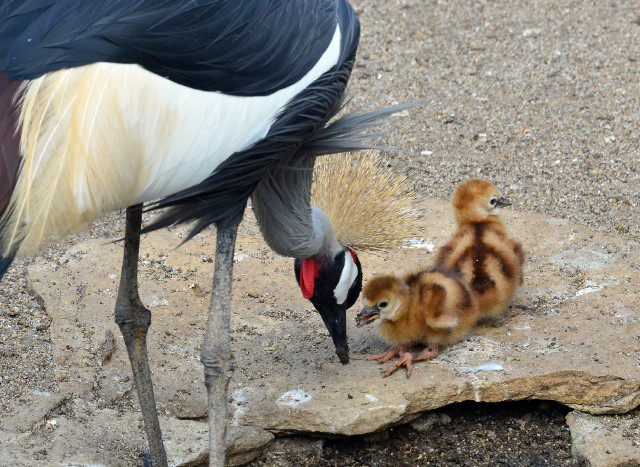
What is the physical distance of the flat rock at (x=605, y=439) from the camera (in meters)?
3.53

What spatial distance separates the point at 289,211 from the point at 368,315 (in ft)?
2.30

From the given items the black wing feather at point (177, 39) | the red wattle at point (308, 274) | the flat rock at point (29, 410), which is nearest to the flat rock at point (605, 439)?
the red wattle at point (308, 274)

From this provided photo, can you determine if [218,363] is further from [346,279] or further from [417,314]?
[417,314]

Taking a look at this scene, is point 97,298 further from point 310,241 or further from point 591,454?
point 591,454

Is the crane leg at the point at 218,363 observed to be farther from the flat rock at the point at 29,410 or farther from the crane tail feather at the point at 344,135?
the flat rock at the point at 29,410

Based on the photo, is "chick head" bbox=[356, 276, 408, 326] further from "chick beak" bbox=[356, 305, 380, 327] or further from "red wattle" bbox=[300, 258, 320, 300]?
"red wattle" bbox=[300, 258, 320, 300]

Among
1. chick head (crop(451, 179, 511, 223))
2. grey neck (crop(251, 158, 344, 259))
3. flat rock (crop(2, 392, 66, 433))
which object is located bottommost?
flat rock (crop(2, 392, 66, 433))

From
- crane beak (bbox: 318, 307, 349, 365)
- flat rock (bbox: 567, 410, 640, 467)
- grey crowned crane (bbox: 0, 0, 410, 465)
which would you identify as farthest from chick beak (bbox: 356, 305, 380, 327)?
flat rock (bbox: 567, 410, 640, 467)

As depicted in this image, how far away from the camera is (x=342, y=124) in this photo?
11.4 ft

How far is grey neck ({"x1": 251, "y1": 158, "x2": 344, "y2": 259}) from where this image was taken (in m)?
3.48

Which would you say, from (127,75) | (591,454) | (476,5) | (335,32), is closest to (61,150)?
(127,75)

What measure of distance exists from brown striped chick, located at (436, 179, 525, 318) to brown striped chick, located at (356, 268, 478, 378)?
14 cm

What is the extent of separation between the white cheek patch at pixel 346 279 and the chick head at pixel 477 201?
2.76 ft

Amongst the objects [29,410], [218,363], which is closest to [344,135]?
[218,363]
